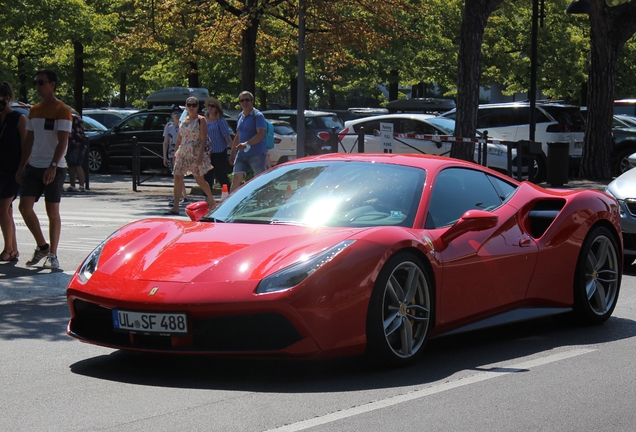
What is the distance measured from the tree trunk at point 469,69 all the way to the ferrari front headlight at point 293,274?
16453 mm

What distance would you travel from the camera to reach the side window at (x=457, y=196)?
6.47m

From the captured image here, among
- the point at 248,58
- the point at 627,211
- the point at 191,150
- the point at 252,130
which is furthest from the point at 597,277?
the point at 248,58

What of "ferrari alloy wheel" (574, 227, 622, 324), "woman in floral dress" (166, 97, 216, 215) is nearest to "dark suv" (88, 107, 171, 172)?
"woman in floral dress" (166, 97, 216, 215)

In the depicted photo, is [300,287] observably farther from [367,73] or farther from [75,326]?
[367,73]

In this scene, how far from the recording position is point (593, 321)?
7512mm

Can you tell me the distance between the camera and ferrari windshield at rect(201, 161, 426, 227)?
20.7 feet

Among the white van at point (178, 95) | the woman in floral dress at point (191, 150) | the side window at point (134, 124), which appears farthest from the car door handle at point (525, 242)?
the white van at point (178, 95)

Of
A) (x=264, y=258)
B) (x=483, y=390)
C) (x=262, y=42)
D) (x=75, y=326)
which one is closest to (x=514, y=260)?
(x=483, y=390)

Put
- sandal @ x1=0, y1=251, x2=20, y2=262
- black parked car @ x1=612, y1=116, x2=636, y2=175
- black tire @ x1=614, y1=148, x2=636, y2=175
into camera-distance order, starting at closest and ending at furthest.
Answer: sandal @ x1=0, y1=251, x2=20, y2=262 → black tire @ x1=614, y1=148, x2=636, y2=175 → black parked car @ x1=612, y1=116, x2=636, y2=175

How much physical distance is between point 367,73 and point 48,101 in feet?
134

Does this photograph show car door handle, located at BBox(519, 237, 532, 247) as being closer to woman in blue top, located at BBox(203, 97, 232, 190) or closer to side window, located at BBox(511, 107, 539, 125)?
woman in blue top, located at BBox(203, 97, 232, 190)

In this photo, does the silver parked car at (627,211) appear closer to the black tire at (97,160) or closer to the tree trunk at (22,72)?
the black tire at (97,160)

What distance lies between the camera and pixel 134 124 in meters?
27.3

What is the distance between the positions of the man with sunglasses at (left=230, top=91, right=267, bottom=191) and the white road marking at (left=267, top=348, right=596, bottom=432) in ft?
27.5
